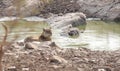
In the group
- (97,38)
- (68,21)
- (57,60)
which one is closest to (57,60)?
(57,60)

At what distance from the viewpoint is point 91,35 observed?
14.1 meters

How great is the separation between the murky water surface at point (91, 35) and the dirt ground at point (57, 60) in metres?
1.31

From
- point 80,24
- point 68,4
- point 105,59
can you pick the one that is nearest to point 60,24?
point 80,24

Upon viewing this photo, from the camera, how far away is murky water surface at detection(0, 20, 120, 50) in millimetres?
11688

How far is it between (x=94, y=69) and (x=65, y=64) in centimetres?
54

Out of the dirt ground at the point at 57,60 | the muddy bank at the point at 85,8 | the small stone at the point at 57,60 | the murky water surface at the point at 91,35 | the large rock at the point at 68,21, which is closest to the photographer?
the dirt ground at the point at 57,60

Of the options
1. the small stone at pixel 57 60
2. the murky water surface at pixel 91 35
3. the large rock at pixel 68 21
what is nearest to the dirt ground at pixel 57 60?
the small stone at pixel 57 60

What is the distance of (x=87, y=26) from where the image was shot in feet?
54.6

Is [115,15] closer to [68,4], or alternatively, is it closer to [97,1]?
[97,1]

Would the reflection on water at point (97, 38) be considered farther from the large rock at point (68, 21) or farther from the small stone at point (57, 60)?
the small stone at point (57, 60)

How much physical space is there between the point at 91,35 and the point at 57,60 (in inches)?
260

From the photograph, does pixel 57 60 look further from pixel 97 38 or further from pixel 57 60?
pixel 97 38

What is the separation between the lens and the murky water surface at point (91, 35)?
1169 cm

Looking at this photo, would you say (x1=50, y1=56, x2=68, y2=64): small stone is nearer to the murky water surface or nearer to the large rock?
the murky water surface
